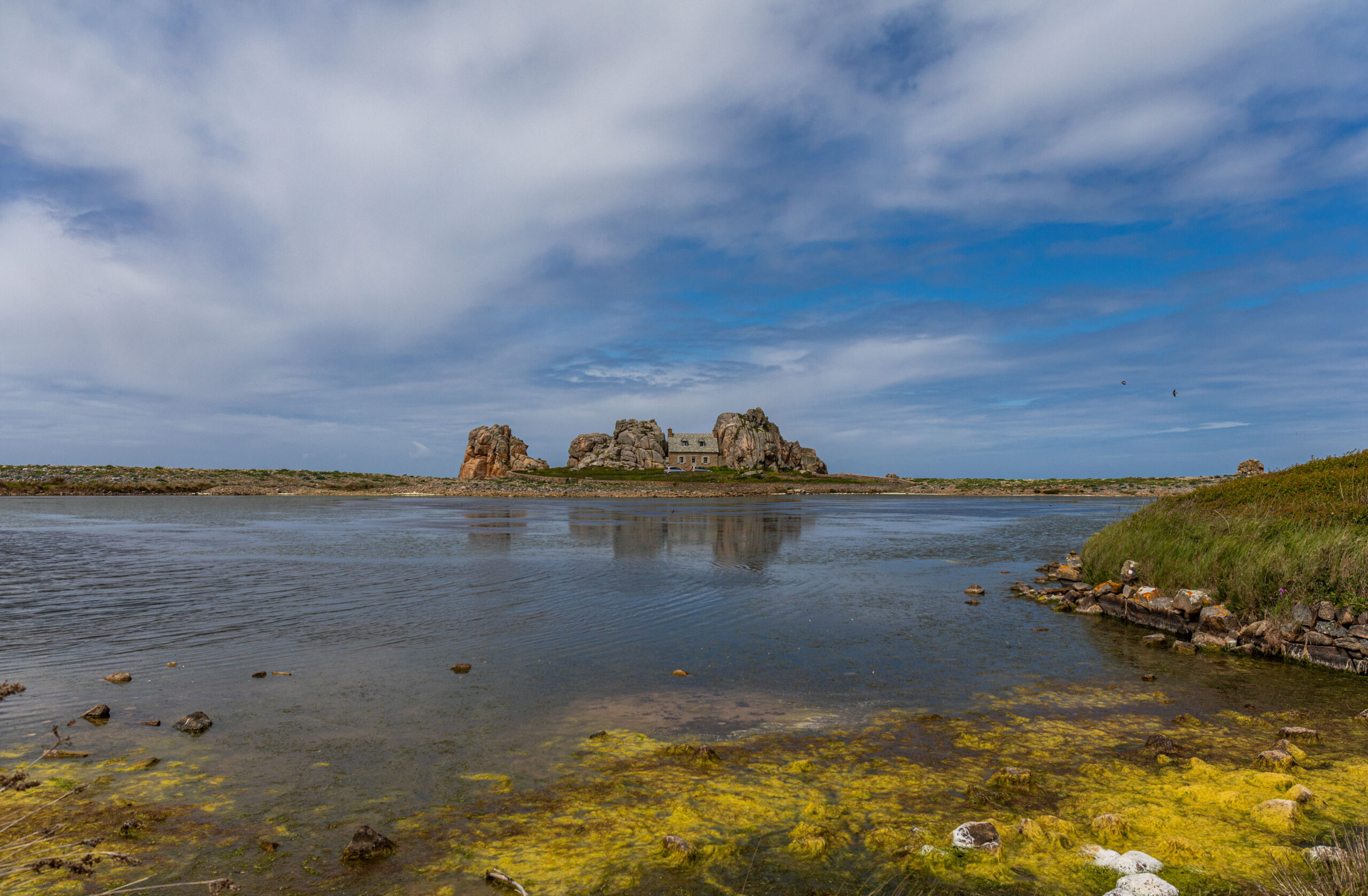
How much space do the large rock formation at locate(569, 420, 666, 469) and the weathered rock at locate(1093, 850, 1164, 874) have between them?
133m

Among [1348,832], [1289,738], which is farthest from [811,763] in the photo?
[1289,738]

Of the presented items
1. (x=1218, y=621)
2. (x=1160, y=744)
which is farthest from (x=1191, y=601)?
(x=1160, y=744)

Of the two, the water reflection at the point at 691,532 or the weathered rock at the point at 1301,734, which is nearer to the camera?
the weathered rock at the point at 1301,734

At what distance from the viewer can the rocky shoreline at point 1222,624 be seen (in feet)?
38.2

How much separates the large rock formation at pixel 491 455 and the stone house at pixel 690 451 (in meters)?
30.6

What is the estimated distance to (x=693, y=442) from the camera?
5920 inches

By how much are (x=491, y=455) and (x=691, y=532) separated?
341 feet

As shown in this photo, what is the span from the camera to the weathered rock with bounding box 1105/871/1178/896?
4.79m

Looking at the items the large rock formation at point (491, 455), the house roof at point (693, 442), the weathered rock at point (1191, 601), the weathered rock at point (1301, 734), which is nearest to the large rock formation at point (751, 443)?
the house roof at point (693, 442)

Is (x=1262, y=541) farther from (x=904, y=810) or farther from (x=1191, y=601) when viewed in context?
(x=904, y=810)

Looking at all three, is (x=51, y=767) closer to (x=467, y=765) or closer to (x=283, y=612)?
(x=467, y=765)

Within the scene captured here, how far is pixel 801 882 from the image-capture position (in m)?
5.05

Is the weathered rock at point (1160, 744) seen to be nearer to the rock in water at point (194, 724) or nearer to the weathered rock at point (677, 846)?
the weathered rock at point (677, 846)

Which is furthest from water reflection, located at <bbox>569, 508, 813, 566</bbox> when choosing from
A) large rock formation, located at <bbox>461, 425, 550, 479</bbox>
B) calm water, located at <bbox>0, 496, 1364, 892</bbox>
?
large rock formation, located at <bbox>461, 425, 550, 479</bbox>
